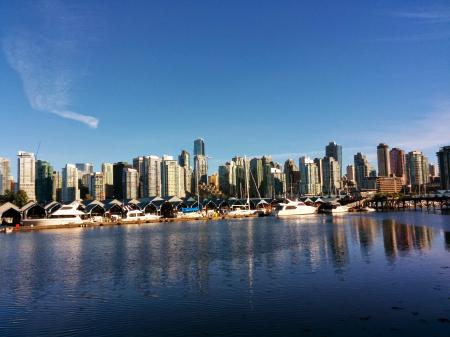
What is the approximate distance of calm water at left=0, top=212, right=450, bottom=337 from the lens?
78.4ft

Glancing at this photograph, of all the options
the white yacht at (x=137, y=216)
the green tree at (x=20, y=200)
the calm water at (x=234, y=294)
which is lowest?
the calm water at (x=234, y=294)

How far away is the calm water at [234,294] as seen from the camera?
2391cm

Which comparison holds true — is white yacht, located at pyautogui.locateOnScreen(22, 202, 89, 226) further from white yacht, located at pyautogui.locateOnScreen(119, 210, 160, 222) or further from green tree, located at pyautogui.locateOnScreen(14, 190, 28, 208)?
green tree, located at pyautogui.locateOnScreen(14, 190, 28, 208)

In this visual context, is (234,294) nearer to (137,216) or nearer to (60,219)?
(60,219)

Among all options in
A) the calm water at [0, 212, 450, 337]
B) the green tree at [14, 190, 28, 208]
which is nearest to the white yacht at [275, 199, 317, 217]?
the green tree at [14, 190, 28, 208]

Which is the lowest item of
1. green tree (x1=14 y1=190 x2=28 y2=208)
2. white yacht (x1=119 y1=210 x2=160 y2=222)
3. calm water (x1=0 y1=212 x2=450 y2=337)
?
calm water (x1=0 y1=212 x2=450 y2=337)

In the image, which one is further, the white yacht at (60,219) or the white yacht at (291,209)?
the white yacht at (291,209)

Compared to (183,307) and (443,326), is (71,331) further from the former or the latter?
(443,326)

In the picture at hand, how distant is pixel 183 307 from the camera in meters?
28.2

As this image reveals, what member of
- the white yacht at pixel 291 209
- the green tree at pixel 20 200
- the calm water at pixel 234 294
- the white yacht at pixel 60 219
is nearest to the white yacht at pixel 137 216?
the white yacht at pixel 60 219

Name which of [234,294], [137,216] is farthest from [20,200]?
[234,294]

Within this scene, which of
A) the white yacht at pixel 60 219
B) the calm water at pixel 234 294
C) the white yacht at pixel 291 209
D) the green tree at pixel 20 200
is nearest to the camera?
the calm water at pixel 234 294

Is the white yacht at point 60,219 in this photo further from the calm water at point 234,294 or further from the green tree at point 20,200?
the calm water at point 234,294

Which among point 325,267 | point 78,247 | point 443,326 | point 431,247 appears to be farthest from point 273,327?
point 78,247
